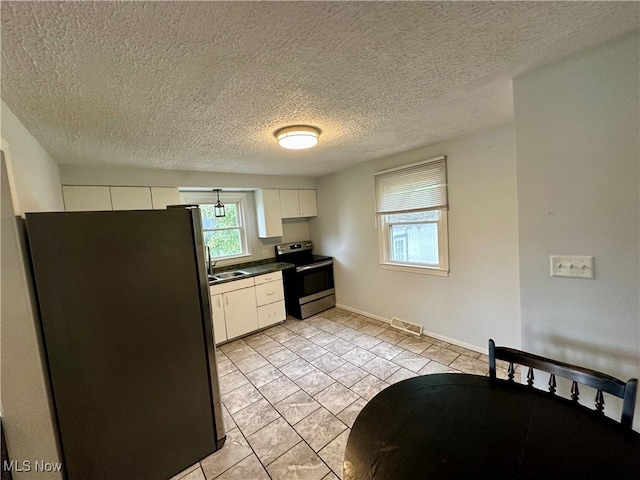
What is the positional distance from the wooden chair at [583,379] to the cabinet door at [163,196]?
3494 mm

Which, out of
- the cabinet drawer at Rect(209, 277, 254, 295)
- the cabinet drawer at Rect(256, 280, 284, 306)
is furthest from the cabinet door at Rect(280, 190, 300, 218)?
the cabinet drawer at Rect(209, 277, 254, 295)

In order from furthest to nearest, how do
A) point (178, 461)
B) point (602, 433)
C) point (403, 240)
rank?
point (403, 240) → point (178, 461) → point (602, 433)

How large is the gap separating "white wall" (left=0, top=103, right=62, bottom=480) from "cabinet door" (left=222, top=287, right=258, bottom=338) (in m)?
2.04

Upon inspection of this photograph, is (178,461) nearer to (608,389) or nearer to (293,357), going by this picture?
(293,357)

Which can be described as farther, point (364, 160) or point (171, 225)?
point (364, 160)

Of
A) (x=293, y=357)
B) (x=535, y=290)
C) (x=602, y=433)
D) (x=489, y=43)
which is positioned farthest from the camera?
(x=293, y=357)

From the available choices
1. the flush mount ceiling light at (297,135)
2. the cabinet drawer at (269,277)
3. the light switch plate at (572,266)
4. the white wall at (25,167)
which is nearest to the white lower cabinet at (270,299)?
the cabinet drawer at (269,277)

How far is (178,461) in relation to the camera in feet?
5.45

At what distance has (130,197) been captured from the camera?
298 centimetres

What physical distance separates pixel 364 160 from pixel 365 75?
219cm

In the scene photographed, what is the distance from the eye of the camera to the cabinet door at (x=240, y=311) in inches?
133

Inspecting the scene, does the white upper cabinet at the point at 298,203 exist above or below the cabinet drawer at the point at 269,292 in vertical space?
above

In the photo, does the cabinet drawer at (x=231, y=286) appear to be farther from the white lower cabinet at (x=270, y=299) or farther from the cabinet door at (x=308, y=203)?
the cabinet door at (x=308, y=203)

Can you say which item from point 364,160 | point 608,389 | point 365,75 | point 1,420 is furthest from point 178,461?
point 364,160
